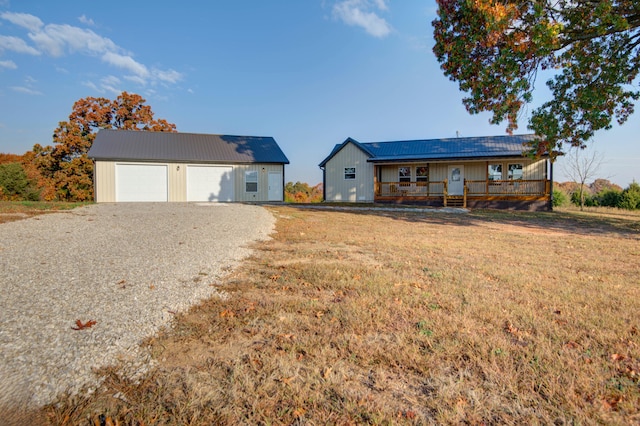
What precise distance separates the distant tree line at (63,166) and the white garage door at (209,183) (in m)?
10.8

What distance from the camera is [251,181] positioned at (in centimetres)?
2262

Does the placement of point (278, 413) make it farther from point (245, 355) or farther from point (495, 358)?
point (495, 358)

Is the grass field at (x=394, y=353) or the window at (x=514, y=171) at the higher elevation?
the window at (x=514, y=171)

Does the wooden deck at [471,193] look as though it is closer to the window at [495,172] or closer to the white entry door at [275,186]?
the window at [495,172]

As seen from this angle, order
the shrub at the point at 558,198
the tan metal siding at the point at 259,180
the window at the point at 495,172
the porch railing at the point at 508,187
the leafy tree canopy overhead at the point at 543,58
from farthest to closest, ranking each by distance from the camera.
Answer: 1. the shrub at the point at 558,198
2. the tan metal siding at the point at 259,180
3. the window at the point at 495,172
4. the porch railing at the point at 508,187
5. the leafy tree canopy overhead at the point at 543,58

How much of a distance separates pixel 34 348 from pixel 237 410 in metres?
1.72

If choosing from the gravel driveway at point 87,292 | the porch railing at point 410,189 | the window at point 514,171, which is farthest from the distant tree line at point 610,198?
the gravel driveway at point 87,292

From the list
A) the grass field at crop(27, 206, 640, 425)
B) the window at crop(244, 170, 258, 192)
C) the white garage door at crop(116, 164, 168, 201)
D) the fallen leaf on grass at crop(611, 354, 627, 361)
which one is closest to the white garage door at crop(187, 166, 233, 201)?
the window at crop(244, 170, 258, 192)

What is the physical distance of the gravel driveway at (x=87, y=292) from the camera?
7.51ft

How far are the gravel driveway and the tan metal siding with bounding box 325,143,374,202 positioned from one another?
51.1ft

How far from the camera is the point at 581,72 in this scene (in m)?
11.8

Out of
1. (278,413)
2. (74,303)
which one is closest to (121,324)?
(74,303)

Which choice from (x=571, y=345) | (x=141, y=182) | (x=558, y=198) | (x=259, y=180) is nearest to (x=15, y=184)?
(x=141, y=182)

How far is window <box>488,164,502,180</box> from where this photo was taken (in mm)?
20578
